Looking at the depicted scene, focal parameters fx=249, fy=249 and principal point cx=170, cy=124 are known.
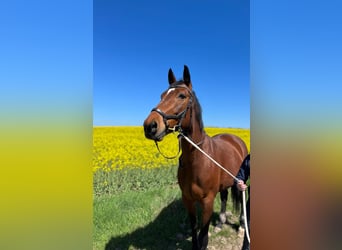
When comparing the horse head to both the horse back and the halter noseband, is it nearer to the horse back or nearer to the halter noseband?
the halter noseband

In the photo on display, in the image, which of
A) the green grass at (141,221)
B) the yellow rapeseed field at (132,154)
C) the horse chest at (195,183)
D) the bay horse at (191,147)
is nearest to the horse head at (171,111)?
the bay horse at (191,147)

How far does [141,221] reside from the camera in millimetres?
4246

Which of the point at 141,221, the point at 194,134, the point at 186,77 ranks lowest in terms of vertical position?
the point at 141,221

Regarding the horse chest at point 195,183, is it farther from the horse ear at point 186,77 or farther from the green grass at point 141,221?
the green grass at point 141,221

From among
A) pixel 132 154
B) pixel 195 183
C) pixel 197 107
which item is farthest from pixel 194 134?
pixel 132 154

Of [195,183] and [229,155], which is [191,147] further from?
[229,155]

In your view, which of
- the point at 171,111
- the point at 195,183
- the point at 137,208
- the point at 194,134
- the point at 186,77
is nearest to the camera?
the point at 171,111

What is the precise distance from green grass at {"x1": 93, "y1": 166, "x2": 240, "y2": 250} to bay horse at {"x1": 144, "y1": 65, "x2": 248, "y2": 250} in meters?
0.72

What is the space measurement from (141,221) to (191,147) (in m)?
1.96

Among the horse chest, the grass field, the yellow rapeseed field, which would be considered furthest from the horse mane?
the yellow rapeseed field

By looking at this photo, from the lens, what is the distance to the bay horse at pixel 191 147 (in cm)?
251

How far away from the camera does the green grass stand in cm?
379
